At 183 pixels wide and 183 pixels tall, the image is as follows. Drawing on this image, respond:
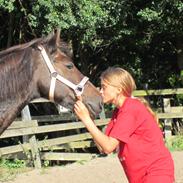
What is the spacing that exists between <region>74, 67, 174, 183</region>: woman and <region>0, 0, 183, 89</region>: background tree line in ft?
17.6

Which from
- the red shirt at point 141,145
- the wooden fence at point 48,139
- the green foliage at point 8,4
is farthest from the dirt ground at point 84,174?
the red shirt at point 141,145

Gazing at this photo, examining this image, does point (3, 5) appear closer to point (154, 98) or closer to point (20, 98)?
point (154, 98)

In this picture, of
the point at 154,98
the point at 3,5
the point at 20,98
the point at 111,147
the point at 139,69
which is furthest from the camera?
the point at 139,69

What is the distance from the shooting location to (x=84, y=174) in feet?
26.9

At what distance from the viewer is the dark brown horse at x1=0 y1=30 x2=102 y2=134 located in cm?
411

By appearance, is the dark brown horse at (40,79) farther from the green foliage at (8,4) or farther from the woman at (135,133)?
the green foliage at (8,4)

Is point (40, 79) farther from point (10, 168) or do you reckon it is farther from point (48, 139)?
point (48, 139)

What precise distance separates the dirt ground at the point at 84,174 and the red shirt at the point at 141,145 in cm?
414

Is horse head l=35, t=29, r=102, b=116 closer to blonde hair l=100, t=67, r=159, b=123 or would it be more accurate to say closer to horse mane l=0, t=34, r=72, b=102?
horse mane l=0, t=34, r=72, b=102

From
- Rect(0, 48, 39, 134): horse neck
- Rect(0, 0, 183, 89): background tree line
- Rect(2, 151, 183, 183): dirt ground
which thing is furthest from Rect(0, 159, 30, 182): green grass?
Rect(0, 48, 39, 134): horse neck

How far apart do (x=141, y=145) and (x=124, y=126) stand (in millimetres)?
204

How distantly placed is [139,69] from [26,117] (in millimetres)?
6955

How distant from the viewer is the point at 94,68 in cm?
1556

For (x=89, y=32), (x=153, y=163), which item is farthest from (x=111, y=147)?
(x=89, y=32)
